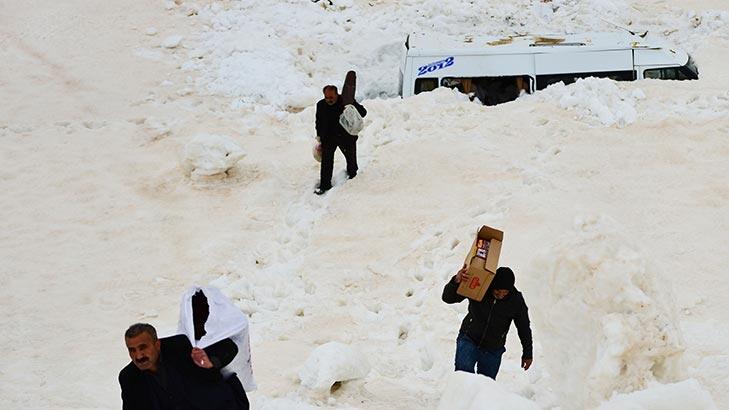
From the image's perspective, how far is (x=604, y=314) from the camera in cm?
414

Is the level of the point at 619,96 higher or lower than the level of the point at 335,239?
higher

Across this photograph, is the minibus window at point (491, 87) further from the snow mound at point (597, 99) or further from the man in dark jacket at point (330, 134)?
the man in dark jacket at point (330, 134)

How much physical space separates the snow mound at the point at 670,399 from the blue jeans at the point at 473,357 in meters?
1.48

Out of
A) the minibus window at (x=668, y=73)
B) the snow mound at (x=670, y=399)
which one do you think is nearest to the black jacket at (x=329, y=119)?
the minibus window at (x=668, y=73)

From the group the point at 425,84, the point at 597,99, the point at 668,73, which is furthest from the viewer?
the point at 425,84

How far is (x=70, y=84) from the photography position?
1363 cm

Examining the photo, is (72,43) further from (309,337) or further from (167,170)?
(309,337)

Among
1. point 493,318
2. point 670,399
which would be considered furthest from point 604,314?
point 493,318

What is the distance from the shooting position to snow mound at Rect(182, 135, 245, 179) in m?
10.1

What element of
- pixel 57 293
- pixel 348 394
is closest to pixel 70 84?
pixel 57 293

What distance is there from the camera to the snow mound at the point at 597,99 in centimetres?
1035

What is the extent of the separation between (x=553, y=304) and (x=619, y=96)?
706 cm

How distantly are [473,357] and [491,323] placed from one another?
278mm

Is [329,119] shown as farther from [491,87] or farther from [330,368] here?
[330,368]
